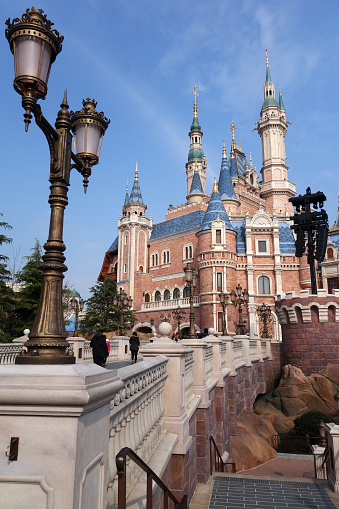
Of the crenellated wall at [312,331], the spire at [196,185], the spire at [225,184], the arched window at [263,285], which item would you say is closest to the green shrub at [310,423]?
the crenellated wall at [312,331]

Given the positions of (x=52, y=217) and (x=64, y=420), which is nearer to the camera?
(x=64, y=420)

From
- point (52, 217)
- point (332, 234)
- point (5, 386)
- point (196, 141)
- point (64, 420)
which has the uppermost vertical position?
point (196, 141)

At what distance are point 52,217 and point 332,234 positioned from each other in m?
42.9

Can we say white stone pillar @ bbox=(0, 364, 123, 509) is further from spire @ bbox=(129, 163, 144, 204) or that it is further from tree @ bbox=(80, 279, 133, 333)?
spire @ bbox=(129, 163, 144, 204)

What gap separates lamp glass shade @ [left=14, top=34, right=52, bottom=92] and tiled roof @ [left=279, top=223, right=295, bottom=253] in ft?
121

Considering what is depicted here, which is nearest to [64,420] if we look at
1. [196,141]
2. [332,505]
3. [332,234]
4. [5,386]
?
[5,386]

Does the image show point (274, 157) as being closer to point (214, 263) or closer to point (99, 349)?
point (214, 263)

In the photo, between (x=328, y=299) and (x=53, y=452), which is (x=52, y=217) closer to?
(x=53, y=452)

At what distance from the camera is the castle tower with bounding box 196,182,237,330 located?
36188 mm

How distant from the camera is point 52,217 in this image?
3.34 metres

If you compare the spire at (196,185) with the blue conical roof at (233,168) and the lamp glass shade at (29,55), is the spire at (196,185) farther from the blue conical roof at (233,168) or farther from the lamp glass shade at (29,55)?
the lamp glass shade at (29,55)

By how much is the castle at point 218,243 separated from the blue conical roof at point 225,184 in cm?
12

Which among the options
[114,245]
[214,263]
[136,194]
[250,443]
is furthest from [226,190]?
[250,443]

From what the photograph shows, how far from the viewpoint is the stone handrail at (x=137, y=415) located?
122 inches
